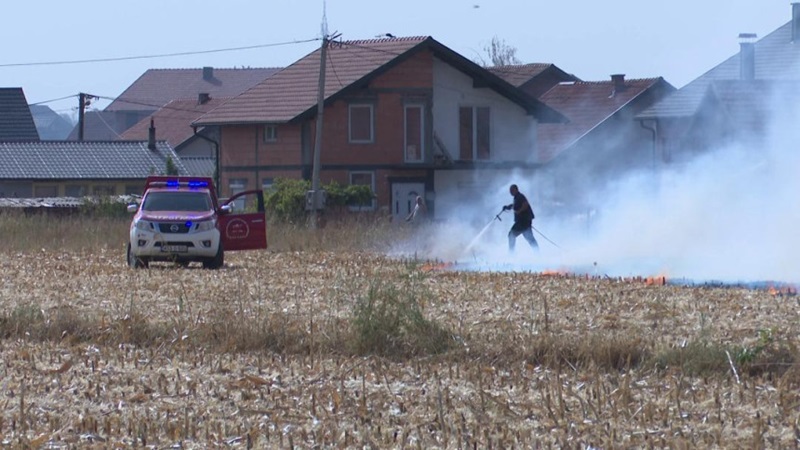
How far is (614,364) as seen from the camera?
13688 millimetres

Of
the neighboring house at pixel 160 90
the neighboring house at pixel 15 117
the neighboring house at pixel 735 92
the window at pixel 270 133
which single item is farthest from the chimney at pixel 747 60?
the neighboring house at pixel 160 90

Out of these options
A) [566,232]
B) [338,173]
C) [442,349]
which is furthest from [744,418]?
[338,173]

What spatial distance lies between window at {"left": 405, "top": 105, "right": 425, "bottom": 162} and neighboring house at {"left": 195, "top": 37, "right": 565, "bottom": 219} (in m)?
0.04

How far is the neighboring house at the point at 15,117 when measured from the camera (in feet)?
262

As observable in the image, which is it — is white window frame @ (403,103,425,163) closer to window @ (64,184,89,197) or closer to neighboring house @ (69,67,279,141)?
window @ (64,184,89,197)

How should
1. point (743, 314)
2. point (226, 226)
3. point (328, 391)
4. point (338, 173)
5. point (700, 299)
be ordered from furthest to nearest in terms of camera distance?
point (338, 173) → point (226, 226) → point (700, 299) → point (743, 314) → point (328, 391)

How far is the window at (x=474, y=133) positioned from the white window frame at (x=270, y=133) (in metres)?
6.73

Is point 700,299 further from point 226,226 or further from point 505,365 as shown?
point 226,226

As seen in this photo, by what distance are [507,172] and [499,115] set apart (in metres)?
2.12

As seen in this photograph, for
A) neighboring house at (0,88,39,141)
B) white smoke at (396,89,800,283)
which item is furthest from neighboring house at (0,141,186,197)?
white smoke at (396,89,800,283)

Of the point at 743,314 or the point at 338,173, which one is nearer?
the point at 743,314

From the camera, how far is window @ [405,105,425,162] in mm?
54250

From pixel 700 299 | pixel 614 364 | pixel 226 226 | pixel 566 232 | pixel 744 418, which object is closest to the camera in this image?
pixel 744 418

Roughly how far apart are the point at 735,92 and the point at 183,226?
42.8ft
